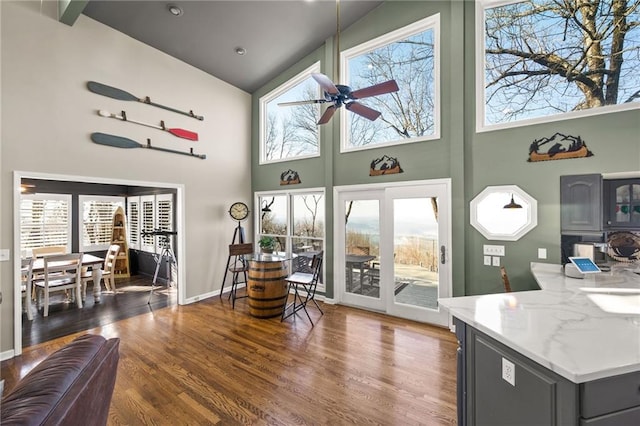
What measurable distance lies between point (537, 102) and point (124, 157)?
17.8 ft

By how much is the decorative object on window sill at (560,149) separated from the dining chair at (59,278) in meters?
6.39

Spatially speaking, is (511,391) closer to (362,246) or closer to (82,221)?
(362,246)

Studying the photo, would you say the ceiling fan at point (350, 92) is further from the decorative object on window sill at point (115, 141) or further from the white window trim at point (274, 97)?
the decorative object on window sill at point (115, 141)

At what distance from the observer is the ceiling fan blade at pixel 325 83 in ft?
7.64

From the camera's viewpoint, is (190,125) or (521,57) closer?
(521,57)

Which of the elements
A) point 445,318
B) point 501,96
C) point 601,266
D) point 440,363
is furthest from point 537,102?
point 440,363

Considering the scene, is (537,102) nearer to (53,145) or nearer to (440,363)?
(440,363)

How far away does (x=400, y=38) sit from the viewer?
4.07 m

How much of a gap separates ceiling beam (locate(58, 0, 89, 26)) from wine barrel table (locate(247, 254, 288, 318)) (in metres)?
3.68

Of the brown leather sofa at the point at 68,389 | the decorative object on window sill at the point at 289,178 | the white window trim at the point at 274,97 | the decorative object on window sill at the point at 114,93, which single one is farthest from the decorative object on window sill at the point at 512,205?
the decorative object on window sill at the point at 114,93

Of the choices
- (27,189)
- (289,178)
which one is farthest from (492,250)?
(27,189)

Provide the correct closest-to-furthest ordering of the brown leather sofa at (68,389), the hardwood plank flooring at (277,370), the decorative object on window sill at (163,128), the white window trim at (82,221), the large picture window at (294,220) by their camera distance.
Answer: the brown leather sofa at (68,389) < the hardwood plank flooring at (277,370) < the decorative object on window sill at (163,128) < the large picture window at (294,220) < the white window trim at (82,221)

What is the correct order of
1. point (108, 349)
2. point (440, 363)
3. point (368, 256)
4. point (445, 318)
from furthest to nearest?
point (368, 256) < point (445, 318) < point (440, 363) < point (108, 349)

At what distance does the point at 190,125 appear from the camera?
4.74 metres
